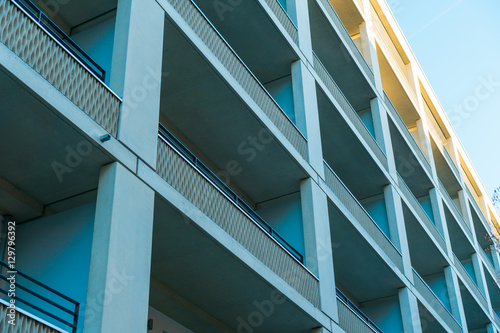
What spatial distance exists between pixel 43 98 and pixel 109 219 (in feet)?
7.45

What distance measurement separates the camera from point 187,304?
55.5ft

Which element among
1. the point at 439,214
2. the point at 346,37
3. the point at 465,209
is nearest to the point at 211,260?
the point at 346,37

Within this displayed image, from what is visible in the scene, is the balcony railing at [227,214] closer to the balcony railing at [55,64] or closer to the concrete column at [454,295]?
the balcony railing at [55,64]

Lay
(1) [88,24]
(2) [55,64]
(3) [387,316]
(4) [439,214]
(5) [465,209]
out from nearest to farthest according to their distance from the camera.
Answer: (2) [55,64] < (1) [88,24] < (3) [387,316] < (4) [439,214] < (5) [465,209]

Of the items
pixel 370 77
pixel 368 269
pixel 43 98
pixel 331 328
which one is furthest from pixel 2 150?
pixel 370 77

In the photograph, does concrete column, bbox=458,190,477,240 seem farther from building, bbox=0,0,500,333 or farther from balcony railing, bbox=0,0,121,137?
balcony railing, bbox=0,0,121,137

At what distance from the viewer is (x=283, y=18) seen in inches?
859

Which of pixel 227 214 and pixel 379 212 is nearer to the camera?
pixel 227 214

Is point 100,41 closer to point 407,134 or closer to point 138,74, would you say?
point 138,74

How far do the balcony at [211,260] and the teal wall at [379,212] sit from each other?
348 inches

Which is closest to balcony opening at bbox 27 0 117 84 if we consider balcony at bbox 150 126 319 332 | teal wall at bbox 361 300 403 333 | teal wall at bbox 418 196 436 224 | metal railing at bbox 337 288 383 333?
balcony at bbox 150 126 319 332

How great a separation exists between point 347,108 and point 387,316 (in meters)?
7.78

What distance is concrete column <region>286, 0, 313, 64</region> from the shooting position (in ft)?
74.3

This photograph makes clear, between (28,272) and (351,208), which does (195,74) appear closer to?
(28,272)
